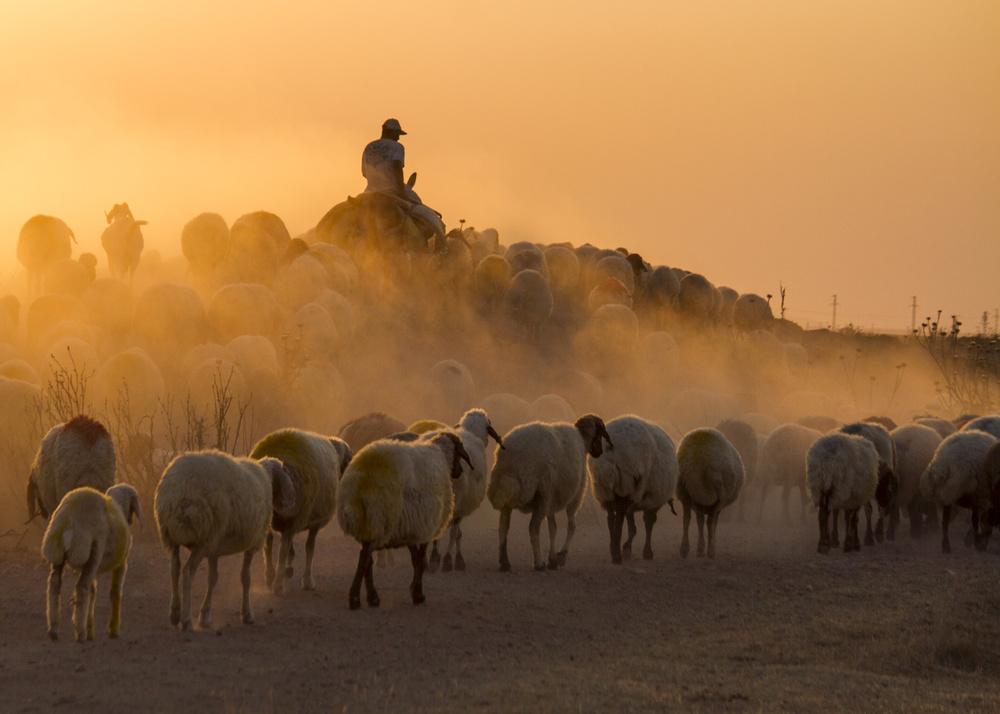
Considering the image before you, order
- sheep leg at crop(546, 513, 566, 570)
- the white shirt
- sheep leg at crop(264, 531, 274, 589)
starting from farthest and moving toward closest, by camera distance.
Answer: the white shirt, sheep leg at crop(546, 513, 566, 570), sheep leg at crop(264, 531, 274, 589)

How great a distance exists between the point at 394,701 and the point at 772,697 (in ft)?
9.04

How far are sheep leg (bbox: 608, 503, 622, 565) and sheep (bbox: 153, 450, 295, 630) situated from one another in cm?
567

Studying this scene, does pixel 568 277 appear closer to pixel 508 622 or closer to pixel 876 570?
pixel 876 570

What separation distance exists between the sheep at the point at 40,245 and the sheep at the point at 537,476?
25715 millimetres

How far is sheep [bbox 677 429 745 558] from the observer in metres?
14.3

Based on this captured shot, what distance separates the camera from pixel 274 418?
909 inches

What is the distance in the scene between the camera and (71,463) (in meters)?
11.4

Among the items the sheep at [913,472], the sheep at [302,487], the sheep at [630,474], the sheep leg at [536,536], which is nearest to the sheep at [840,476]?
the sheep at [913,472]

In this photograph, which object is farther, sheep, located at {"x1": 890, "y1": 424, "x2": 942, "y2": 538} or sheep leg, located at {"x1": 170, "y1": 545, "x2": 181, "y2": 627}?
sheep, located at {"x1": 890, "y1": 424, "x2": 942, "y2": 538}

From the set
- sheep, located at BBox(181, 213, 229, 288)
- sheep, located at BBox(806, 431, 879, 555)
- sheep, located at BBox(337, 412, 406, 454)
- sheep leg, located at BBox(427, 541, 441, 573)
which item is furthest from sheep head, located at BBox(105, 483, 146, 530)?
sheep, located at BBox(181, 213, 229, 288)

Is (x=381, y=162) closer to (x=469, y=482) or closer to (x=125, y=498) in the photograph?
(x=469, y=482)

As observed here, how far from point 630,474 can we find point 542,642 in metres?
4.66

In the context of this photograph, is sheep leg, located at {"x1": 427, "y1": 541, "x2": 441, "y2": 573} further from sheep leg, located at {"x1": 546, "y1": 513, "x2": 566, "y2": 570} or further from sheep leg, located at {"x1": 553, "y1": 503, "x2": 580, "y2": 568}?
sheep leg, located at {"x1": 553, "y1": 503, "x2": 580, "y2": 568}

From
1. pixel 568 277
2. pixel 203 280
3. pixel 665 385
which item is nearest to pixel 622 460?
pixel 665 385
